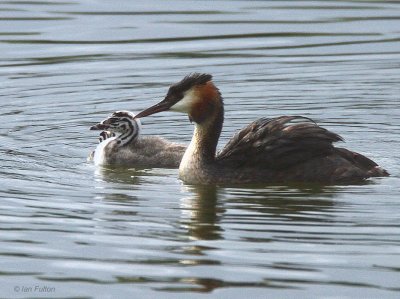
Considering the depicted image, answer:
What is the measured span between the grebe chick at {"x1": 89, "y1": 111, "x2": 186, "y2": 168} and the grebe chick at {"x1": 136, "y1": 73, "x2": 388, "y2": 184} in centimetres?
86

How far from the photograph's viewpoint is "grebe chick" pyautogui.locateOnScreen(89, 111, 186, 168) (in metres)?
14.7

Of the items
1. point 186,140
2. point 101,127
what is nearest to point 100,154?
point 101,127

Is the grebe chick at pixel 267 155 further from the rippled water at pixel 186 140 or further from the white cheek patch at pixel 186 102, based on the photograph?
the rippled water at pixel 186 140

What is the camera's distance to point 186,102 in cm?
1389

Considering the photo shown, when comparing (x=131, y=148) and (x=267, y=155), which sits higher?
(x=267, y=155)

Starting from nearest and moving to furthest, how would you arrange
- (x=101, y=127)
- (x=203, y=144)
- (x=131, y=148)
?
(x=203, y=144) → (x=131, y=148) → (x=101, y=127)

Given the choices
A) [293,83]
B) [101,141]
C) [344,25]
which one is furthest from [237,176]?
[344,25]

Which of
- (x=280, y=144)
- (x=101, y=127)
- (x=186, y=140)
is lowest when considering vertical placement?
(x=186, y=140)

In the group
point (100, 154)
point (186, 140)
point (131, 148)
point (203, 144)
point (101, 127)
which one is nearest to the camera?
point (203, 144)

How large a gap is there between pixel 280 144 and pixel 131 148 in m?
2.10

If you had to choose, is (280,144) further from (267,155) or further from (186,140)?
(186,140)

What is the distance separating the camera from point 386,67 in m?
19.2

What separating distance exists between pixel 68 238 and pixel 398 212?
9.06 ft

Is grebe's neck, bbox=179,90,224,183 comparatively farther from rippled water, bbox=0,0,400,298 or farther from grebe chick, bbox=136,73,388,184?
rippled water, bbox=0,0,400,298
